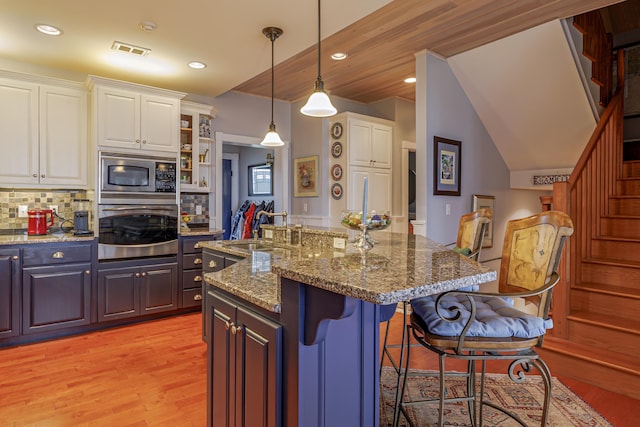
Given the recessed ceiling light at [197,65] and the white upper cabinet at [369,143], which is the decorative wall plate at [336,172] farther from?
the recessed ceiling light at [197,65]

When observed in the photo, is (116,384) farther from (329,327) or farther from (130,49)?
(130,49)

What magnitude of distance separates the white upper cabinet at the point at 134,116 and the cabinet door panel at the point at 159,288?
3.96 feet

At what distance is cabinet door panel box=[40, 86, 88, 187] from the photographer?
355 cm

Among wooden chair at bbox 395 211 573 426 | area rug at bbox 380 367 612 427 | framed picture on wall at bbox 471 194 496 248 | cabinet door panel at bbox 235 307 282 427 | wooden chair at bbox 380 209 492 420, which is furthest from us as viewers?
framed picture on wall at bbox 471 194 496 248

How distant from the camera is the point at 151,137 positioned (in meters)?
3.89

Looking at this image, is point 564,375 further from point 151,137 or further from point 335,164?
point 151,137

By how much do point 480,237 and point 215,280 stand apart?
151 centimetres

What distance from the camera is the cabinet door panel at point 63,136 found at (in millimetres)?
3553

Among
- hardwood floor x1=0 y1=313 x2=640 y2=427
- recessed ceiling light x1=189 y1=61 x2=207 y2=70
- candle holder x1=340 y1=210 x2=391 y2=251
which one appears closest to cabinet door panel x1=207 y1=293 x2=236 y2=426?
hardwood floor x1=0 y1=313 x2=640 y2=427

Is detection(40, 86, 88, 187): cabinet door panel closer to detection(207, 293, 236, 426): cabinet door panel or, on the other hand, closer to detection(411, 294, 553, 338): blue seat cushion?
detection(207, 293, 236, 426): cabinet door panel

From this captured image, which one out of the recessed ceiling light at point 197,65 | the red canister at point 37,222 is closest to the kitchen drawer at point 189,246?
the red canister at point 37,222

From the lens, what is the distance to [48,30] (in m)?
2.95

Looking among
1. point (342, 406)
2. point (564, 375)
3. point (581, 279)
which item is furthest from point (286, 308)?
point (581, 279)

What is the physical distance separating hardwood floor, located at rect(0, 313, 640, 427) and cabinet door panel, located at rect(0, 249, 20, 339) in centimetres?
17
